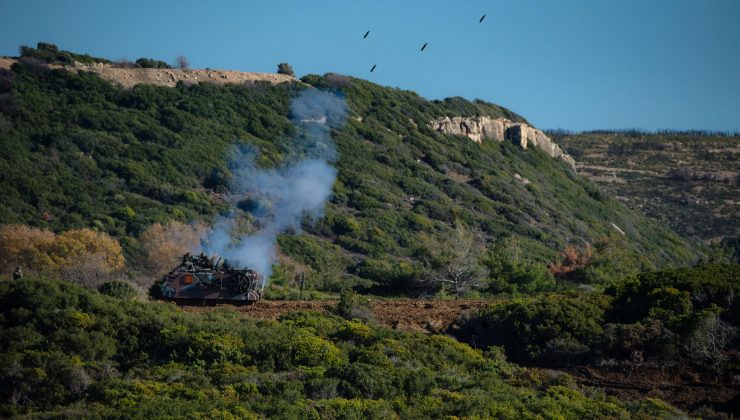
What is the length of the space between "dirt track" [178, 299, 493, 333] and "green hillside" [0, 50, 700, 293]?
6.35m

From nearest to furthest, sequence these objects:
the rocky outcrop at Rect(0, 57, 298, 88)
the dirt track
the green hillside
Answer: the dirt track
the green hillside
the rocky outcrop at Rect(0, 57, 298, 88)

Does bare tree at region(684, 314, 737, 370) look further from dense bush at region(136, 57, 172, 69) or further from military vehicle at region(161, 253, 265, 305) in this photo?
dense bush at region(136, 57, 172, 69)

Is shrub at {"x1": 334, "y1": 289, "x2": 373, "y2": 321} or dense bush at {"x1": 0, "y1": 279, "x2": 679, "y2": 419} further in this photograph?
shrub at {"x1": 334, "y1": 289, "x2": 373, "y2": 321}

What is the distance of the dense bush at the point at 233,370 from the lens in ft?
68.2

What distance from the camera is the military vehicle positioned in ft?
102

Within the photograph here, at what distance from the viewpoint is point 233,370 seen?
2345 cm

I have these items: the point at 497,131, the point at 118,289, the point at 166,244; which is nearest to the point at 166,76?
the point at 166,244

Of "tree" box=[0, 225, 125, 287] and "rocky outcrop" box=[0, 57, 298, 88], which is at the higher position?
"rocky outcrop" box=[0, 57, 298, 88]

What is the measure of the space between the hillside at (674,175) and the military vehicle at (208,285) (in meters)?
61.4

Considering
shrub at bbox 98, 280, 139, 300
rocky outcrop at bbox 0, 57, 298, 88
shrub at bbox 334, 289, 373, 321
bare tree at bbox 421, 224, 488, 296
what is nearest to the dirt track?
shrub at bbox 334, 289, 373, 321

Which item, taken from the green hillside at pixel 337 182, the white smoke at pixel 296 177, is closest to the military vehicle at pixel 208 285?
the white smoke at pixel 296 177

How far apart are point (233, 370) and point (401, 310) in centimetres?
1015

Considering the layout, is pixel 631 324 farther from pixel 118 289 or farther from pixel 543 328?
pixel 118 289

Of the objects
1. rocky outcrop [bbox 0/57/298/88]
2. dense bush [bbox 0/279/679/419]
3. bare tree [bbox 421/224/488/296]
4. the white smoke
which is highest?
rocky outcrop [bbox 0/57/298/88]
